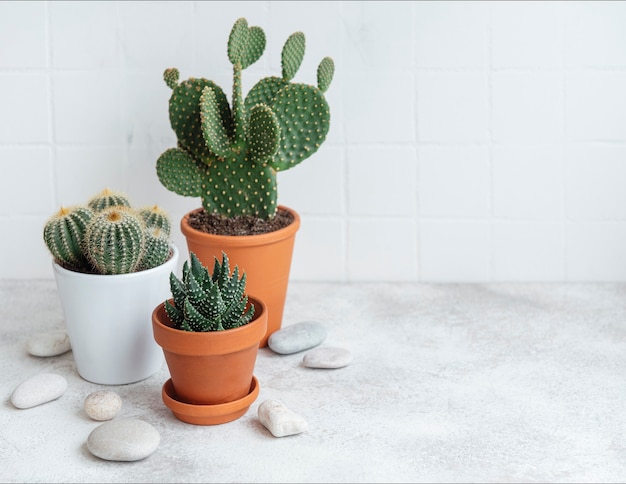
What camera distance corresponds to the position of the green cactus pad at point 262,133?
1699 millimetres

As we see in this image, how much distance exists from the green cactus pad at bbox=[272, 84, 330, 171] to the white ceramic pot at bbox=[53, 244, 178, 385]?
1.06ft

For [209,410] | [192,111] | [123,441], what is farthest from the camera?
[192,111]

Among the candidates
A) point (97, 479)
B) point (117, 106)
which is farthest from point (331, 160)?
point (97, 479)

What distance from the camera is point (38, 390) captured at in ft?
5.18

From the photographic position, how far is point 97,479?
1343 mm

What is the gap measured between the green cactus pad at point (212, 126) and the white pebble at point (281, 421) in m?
0.54

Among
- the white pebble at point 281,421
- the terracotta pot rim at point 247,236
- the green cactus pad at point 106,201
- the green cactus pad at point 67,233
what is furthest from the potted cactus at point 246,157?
the white pebble at point 281,421

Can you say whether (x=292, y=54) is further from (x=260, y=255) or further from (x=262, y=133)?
(x=260, y=255)

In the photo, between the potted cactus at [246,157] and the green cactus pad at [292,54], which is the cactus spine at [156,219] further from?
the green cactus pad at [292,54]

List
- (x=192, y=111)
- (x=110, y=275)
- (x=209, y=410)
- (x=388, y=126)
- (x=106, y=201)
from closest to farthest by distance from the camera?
(x=209, y=410) → (x=110, y=275) → (x=106, y=201) → (x=192, y=111) → (x=388, y=126)

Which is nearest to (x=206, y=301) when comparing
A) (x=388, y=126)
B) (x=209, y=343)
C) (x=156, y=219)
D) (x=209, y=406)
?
(x=209, y=343)

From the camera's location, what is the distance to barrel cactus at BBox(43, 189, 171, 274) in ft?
5.10

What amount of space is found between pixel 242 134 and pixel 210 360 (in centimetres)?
51

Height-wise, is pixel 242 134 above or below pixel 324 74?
below
